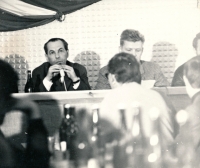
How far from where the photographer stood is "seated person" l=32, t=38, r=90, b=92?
7.10ft

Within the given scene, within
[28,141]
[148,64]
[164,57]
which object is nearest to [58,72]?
[28,141]

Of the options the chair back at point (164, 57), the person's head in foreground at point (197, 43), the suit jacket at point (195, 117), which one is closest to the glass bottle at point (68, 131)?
the chair back at point (164, 57)

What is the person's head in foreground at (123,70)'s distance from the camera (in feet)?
7.02

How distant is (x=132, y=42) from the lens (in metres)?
2.17

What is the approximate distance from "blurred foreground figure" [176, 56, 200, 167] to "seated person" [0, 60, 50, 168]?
0.85 metres

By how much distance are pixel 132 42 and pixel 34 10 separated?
2.11 ft

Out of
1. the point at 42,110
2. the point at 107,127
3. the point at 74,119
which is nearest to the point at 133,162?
the point at 107,127

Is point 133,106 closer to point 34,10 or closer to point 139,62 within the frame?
point 139,62

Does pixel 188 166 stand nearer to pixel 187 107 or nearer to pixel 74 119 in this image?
pixel 187 107

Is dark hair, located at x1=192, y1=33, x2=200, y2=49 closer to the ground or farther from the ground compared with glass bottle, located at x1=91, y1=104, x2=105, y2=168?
farther from the ground

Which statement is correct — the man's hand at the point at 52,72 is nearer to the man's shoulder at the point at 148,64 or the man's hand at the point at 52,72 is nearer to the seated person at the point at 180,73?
the man's shoulder at the point at 148,64

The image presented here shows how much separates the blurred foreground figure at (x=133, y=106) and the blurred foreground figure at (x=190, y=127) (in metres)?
0.08

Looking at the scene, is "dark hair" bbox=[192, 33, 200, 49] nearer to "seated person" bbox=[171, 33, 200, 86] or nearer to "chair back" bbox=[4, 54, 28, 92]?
"seated person" bbox=[171, 33, 200, 86]

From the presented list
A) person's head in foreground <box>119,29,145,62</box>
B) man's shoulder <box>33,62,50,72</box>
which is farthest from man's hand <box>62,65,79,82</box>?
person's head in foreground <box>119,29,145,62</box>
